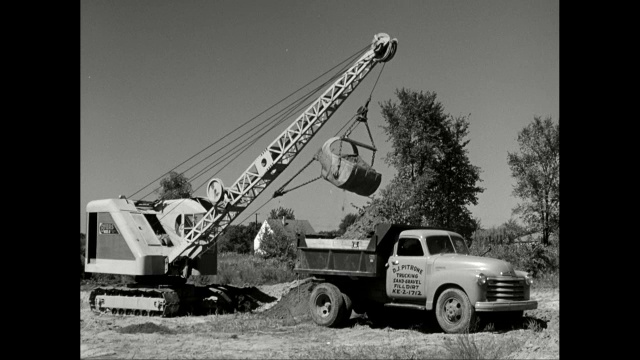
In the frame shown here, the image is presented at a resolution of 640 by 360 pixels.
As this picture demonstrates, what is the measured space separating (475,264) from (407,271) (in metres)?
1.35

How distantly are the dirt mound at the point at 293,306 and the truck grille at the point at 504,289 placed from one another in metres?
4.57

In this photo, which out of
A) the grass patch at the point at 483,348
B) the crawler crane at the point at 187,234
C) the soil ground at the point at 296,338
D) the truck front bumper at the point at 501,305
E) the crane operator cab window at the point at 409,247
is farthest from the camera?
the crawler crane at the point at 187,234

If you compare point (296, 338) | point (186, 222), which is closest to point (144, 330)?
point (296, 338)

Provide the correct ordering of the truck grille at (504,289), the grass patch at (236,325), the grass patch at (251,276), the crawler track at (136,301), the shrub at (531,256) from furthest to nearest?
1. the grass patch at (251,276)
2. the shrub at (531,256)
3. the crawler track at (136,301)
4. the grass patch at (236,325)
5. the truck grille at (504,289)

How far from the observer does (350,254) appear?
12.5 metres

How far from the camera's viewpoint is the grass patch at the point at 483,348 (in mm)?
8461

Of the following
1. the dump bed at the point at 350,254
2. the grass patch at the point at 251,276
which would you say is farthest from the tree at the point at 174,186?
the dump bed at the point at 350,254

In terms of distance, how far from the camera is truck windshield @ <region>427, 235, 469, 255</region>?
39.1 feet

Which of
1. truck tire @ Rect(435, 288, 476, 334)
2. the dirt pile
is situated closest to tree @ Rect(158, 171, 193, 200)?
the dirt pile

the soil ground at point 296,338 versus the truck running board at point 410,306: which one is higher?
the truck running board at point 410,306

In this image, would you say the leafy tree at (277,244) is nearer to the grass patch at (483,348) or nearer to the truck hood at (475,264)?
the truck hood at (475,264)

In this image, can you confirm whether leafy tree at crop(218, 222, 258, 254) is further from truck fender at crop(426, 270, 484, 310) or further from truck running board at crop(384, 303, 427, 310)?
truck fender at crop(426, 270, 484, 310)

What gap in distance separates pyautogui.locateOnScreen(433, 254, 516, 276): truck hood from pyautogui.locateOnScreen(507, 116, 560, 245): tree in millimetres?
9789
